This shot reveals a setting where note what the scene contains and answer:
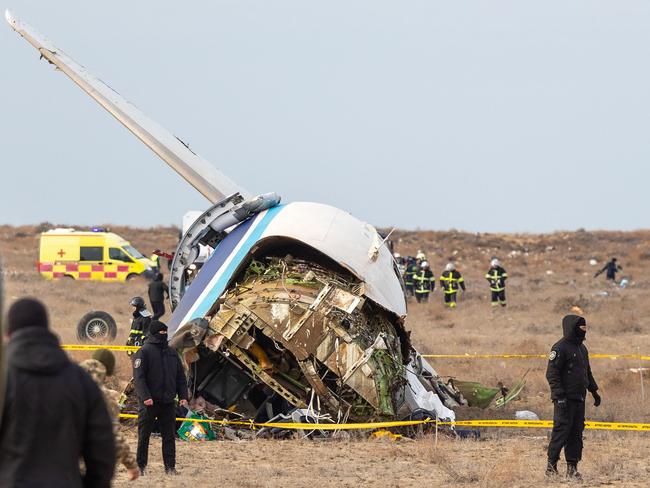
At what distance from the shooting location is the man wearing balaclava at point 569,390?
37.1 feet

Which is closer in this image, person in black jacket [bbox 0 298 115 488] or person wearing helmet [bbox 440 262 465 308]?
person in black jacket [bbox 0 298 115 488]

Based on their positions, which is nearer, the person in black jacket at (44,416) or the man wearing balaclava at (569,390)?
the person in black jacket at (44,416)

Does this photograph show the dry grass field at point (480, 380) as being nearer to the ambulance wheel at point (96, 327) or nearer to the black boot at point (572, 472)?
the black boot at point (572, 472)

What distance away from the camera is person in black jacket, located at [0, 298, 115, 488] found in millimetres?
5184


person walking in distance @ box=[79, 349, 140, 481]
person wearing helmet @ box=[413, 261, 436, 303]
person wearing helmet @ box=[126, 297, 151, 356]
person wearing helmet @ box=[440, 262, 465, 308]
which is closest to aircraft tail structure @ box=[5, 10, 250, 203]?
person wearing helmet @ box=[126, 297, 151, 356]

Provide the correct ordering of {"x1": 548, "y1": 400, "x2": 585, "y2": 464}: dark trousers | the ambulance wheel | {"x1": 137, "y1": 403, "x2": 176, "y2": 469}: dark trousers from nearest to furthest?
{"x1": 548, "y1": 400, "x2": 585, "y2": 464}: dark trousers, {"x1": 137, "y1": 403, "x2": 176, "y2": 469}: dark trousers, the ambulance wheel

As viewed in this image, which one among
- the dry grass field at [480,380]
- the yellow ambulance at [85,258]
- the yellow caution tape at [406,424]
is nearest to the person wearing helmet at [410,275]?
the dry grass field at [480,380]

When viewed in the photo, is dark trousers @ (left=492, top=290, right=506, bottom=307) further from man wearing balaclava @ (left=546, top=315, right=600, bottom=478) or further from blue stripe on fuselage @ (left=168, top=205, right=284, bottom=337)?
man wearing balaclava @ (left=546, top=315, right=600, bottom=478)

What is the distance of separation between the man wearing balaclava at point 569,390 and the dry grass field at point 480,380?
0.32 m

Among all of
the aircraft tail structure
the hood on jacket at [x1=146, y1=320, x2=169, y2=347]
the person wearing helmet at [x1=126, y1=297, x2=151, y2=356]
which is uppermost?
the aircraft tail structure

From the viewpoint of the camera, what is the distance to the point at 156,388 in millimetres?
11375

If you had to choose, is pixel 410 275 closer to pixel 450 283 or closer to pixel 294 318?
pixel 450 283

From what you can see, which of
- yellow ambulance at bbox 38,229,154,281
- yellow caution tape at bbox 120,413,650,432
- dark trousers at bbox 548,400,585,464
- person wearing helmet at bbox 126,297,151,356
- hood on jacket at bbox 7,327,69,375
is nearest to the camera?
hood on jacket at bbox 7,327,69,375

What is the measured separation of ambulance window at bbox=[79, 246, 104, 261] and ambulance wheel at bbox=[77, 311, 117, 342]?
19.2 meters
